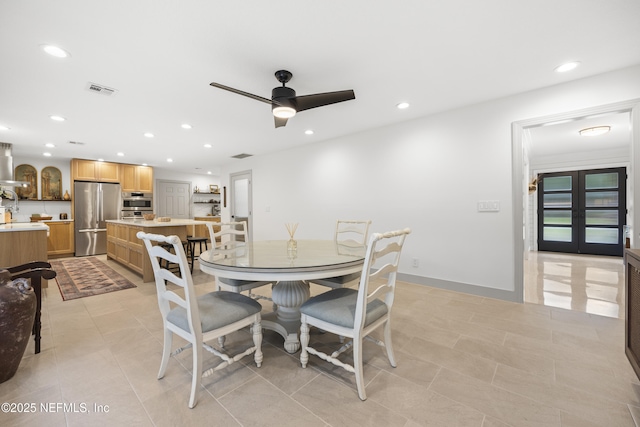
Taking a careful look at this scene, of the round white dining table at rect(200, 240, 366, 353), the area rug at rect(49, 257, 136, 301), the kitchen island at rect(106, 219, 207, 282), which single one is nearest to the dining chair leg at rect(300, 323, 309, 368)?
the round white dining table at rect(200, 240, 366, 353)

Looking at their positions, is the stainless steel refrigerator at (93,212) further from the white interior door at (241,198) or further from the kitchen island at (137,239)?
the white interior door at (241,198)

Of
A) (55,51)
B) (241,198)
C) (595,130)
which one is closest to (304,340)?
(55,51)

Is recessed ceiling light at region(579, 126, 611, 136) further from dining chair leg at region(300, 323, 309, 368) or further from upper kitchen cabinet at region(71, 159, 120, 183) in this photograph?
upper kitchen cabinet at region(71, 159, 120, 183)

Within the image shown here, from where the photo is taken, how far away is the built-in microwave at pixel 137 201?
6.60 metres

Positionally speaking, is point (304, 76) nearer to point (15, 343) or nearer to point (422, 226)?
point (422, 226)

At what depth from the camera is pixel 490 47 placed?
2059mm

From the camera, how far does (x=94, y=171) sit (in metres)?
6.19

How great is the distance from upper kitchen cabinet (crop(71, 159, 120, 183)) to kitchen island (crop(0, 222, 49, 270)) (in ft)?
11.4

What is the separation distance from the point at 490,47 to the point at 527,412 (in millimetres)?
2437

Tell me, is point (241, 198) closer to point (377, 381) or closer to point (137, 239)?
point (137, 239)

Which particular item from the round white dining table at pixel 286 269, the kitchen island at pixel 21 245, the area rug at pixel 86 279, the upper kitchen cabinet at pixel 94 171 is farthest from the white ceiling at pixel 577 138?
the upper kitchen cabinet at pixel 94 171

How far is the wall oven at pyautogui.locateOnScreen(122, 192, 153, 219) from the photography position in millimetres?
6598

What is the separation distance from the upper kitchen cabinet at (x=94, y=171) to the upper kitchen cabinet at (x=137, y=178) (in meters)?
0.14

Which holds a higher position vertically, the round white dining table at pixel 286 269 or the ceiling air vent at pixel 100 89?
the ceiling air vent at pixel 100 89
